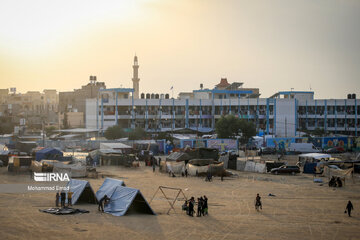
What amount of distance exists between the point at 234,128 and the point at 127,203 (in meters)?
Answer: 39.8

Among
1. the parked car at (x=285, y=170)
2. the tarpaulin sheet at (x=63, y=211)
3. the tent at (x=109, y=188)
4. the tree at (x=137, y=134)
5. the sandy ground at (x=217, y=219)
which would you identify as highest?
the tree at (x=137, y=134)

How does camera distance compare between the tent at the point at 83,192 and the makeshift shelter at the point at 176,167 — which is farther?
the makeshift shelter at the point at 176,167

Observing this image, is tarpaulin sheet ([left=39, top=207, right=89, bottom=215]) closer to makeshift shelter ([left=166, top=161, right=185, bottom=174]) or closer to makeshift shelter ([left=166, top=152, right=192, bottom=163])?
makeshift shelter ([left=166, top=161, right=185, bottom=174])

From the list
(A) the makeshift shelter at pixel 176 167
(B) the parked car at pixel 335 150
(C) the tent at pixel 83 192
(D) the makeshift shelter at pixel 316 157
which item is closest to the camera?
(C) the tent at pixel 83 192

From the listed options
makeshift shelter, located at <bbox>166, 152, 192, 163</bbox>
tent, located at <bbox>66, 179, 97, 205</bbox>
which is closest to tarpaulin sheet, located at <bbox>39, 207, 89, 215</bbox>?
tent, located at <bbox>66, 179, 97, 205</bbox>

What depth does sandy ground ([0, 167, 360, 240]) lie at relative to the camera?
17203 millimetres

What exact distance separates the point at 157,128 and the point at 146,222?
178ft

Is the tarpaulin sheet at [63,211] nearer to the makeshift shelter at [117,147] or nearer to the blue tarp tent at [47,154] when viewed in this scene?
the blue tarp tent at [47,154]

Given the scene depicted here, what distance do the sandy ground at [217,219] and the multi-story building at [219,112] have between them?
4417 cm

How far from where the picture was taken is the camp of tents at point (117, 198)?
20.2 m

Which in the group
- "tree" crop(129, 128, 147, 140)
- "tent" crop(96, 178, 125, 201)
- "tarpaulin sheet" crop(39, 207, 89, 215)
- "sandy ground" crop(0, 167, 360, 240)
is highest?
"tree" crop(129, 128, 147, 140)

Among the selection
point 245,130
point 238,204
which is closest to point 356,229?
point 238,204

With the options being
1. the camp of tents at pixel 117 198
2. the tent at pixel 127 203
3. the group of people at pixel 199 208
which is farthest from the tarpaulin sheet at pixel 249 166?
the tent at pixel 127 203

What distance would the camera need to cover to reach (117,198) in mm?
20797
